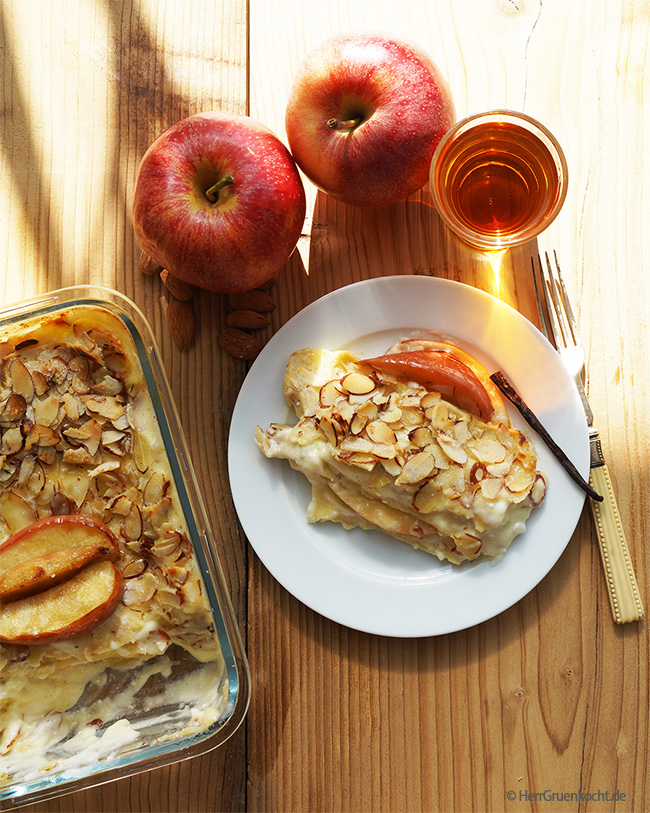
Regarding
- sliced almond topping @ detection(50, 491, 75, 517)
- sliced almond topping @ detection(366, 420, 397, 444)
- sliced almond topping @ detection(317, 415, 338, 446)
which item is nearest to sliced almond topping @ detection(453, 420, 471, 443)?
sliced almond topping @ detection(366, 420, 397, 444)

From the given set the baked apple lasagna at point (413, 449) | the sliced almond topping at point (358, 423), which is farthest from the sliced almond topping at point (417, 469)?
the sliced almond topping at point (358, 423)

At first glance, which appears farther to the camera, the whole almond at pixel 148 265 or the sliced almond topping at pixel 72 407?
the whole almond at pixel 148 265

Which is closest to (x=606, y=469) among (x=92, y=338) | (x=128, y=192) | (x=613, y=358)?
(x=613, y=358)

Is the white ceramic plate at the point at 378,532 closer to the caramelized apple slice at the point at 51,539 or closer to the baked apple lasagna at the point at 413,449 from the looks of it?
the baked apple lasagna at the point at 413,449

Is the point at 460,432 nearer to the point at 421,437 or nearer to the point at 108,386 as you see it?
the point at 421,437

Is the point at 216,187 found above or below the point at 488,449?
above

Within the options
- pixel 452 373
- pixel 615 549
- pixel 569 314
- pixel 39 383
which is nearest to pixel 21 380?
pixel 39 383
